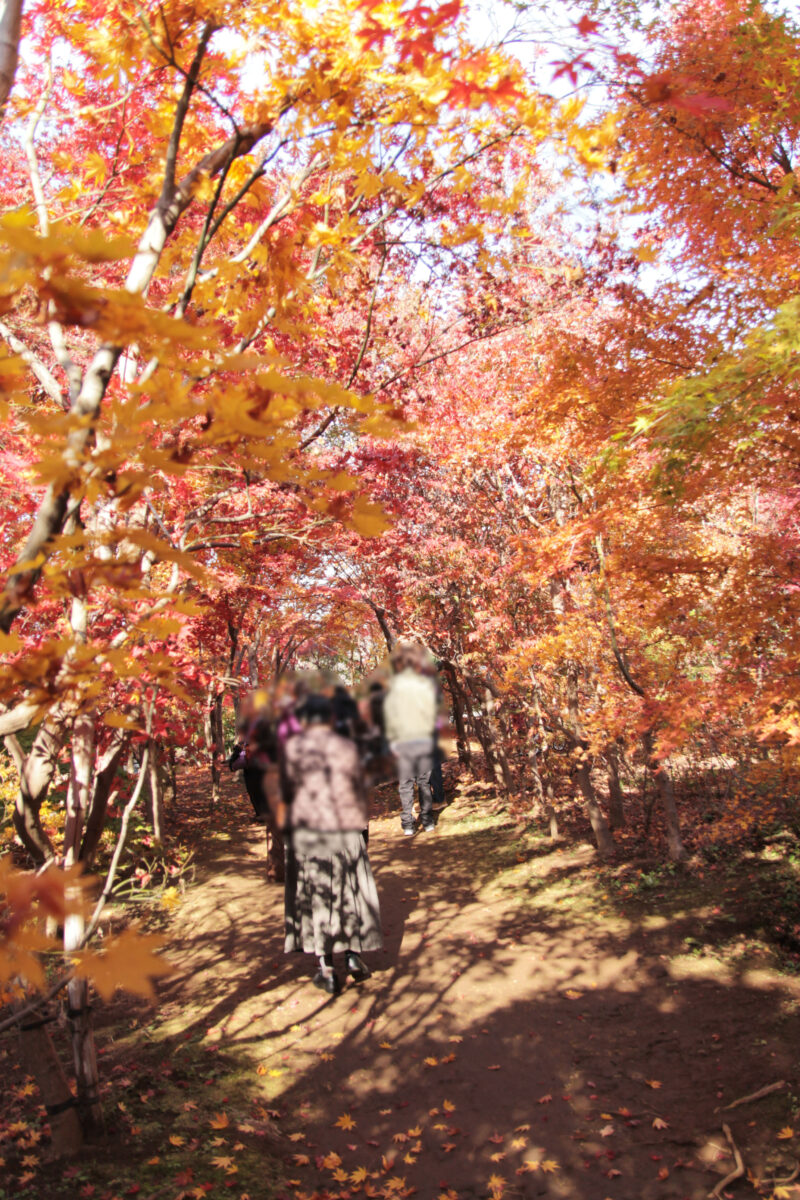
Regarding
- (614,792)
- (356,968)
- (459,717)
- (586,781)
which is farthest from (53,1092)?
(459,717)

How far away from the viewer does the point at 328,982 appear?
5879mm

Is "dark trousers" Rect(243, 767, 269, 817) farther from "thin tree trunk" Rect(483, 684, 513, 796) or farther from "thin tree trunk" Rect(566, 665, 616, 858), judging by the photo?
"thin tree trunk" Rect(483, 684, 513, 796)

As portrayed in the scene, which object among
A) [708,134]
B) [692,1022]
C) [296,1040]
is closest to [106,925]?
[296,1040]

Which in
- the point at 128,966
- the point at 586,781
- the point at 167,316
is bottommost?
the point at 586,781

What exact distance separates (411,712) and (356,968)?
5471 millimetres

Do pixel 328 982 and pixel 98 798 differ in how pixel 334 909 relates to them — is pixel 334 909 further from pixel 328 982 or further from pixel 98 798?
pixel 98 798

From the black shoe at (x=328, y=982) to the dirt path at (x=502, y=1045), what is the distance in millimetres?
86

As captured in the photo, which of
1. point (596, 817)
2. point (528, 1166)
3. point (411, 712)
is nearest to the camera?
point (411, 712)

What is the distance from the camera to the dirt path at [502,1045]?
3936 millimetres

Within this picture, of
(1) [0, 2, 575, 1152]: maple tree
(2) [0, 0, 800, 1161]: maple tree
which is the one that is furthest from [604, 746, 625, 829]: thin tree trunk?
(1) [0, 2, 575, 1152]: maple tree

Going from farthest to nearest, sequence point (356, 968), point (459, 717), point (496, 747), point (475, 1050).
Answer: point (459, 717) → point (496, 747) → point (356, 968) → point (475, 1050)

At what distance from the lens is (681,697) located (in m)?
6.12

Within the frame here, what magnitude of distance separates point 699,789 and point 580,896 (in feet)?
13.4

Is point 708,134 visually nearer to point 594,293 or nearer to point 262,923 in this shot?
point 594,293
